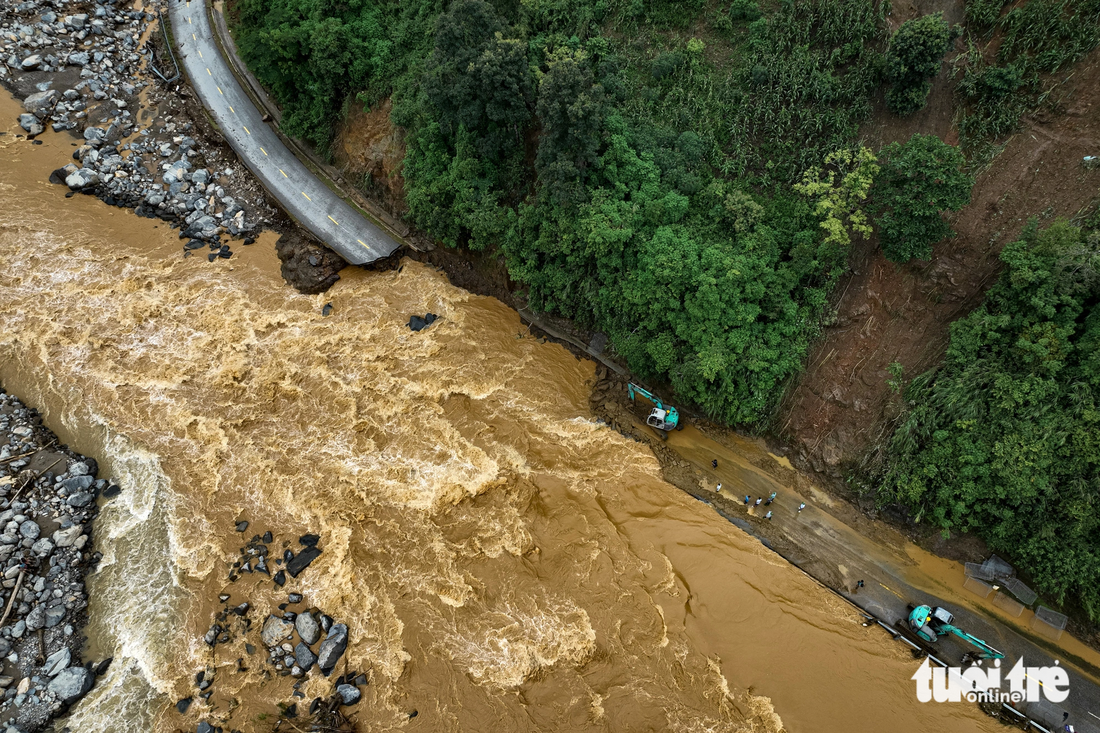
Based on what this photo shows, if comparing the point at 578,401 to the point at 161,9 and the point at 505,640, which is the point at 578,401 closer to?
the point at 505,640

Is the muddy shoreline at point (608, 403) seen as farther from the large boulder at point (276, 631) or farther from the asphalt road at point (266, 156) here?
the asphalt road at point (266, 156)

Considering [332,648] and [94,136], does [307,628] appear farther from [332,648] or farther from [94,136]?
[94,136]

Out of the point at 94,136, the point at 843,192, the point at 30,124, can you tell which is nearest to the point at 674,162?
the point at 843,192

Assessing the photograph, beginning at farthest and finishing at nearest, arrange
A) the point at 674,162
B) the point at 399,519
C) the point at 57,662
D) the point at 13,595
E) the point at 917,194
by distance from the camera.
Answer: the point at 674,162
the point at 399,519
the point at 917,194
the point at 13,595
the point at 57,662

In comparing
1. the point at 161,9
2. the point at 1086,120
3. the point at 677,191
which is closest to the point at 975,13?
the point at 1086,120

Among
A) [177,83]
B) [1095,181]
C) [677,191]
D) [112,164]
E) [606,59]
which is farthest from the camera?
[177,83]

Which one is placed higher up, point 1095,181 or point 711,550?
point 1095,181

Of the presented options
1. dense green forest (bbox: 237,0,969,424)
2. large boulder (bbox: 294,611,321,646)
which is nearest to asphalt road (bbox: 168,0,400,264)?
dense green forest (bbox: 237,0,969,424)
